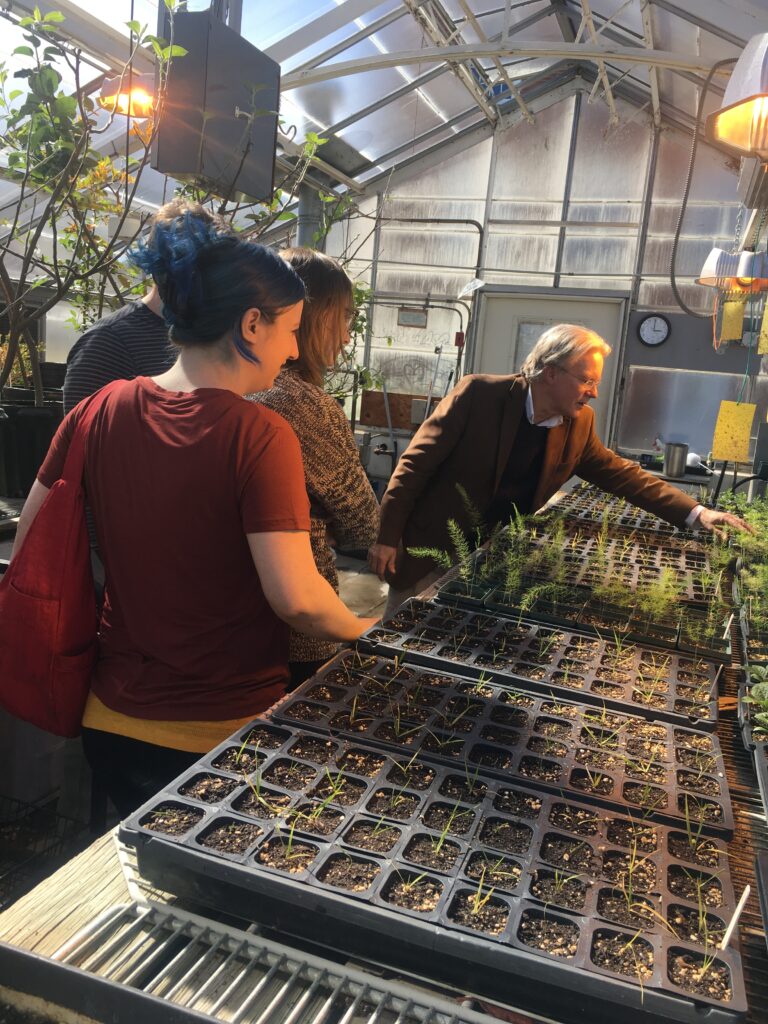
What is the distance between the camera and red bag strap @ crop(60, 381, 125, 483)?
1.20 meters

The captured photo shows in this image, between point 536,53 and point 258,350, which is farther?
point 536,53

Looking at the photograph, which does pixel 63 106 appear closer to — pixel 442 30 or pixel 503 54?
pixel 503 54

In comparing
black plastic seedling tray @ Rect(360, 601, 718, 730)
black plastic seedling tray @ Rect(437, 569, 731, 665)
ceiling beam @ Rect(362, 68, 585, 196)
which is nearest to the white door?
ceiling beam @ Rect(362, 68, 585, 196)

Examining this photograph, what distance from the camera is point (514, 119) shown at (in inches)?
344

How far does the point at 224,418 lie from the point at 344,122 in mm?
7602

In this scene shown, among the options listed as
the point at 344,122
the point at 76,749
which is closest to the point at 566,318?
the point at 344,122

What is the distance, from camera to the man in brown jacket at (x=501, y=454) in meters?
2.50

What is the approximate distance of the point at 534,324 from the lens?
8977 millimetres

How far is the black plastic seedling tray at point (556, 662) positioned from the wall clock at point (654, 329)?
752 centimetres

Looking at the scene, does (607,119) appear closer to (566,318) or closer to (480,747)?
(566,318)

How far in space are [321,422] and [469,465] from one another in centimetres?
106

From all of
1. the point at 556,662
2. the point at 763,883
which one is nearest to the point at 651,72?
the point at 556,662

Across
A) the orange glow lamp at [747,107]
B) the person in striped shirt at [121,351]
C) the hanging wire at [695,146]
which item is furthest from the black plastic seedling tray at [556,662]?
the hanging wire at [695,146]

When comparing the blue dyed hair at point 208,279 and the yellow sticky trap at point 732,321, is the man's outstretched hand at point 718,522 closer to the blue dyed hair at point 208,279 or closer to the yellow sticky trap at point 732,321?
the yellow sticky trap at point 732,321
